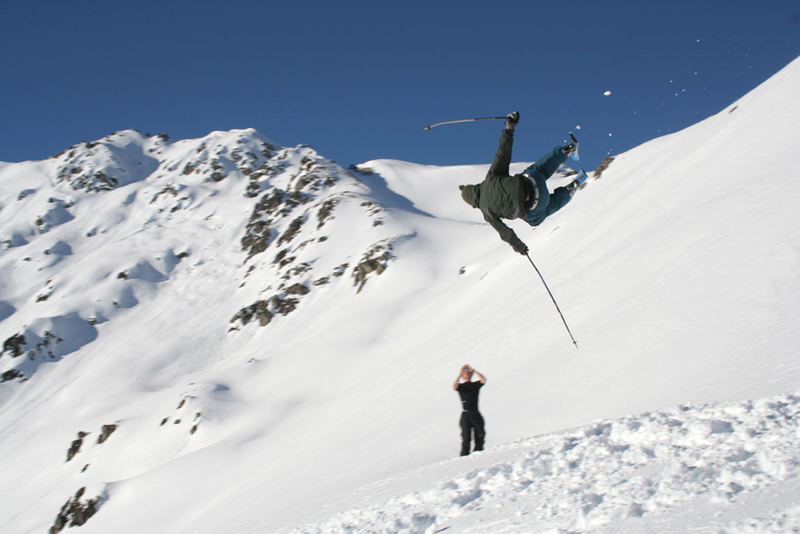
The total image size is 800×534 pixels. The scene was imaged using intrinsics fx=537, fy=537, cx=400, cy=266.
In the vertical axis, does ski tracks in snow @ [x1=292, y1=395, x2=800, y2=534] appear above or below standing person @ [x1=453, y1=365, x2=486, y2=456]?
below

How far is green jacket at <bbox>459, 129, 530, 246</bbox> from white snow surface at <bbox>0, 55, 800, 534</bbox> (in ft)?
9.84

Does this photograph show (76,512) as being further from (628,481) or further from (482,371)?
(628,481)

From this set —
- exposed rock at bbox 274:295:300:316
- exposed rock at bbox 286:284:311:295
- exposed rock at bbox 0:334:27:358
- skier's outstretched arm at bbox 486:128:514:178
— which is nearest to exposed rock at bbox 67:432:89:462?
exposed rock at bbox 274:295:300:316

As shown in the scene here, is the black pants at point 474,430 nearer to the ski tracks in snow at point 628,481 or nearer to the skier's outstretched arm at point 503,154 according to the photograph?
the ski tracks in snow at point 628,481

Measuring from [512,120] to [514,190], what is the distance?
0.97 meters

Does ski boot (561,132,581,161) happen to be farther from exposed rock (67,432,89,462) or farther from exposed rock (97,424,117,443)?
exposed rock (67,432,89,462)

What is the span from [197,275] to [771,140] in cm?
7013

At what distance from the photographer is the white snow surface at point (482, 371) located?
462 centimetres

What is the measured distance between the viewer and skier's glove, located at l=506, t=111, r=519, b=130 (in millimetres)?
7469

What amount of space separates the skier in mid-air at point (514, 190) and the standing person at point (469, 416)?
243cm

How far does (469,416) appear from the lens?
8117 mm

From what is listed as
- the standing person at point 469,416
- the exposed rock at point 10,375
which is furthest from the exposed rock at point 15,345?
the standing person at point 469,416

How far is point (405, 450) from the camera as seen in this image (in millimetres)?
10078

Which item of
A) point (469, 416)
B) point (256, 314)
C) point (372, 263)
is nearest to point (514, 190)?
point (469, 416)
